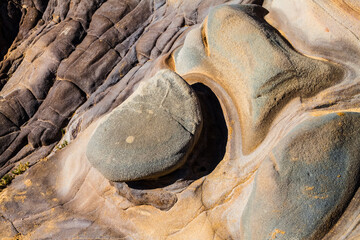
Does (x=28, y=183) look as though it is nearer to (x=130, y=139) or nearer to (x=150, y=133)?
(x=130, y=139)

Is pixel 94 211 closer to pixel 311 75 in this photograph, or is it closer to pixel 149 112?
pixel 149 112

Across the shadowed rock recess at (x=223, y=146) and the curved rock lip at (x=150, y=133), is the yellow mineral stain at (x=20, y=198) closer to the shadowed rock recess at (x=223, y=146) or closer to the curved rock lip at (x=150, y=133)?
the shadowed rock recess at (x=223, y=146)

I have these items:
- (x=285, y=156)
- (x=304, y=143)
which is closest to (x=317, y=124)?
(x=304, y=143)

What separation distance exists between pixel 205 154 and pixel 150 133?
2.03ft

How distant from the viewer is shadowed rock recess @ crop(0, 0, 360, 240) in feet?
8.27

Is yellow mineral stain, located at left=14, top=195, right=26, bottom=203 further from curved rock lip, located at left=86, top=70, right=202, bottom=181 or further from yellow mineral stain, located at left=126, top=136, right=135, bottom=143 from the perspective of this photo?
yellow mineral stain, located at left=126, top=136, right=135, bottom=143

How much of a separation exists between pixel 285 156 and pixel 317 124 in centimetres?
37

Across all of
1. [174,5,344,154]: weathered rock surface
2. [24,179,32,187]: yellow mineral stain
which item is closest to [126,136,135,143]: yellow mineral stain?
[174,5,344,154]: weathered rock surface

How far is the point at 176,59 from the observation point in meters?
3.89

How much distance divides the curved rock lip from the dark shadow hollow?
181mm

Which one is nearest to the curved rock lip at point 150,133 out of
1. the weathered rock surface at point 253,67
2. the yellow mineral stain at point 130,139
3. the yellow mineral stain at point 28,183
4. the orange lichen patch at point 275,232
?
the yellow mineral stain at point 130,139

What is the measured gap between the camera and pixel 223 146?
325 cm

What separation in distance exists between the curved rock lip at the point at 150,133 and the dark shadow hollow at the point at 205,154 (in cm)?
18

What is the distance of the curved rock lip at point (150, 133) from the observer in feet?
9.75
